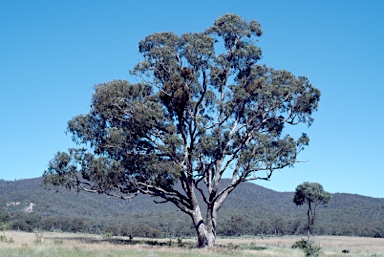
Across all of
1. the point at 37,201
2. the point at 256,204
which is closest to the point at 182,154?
the point at 37,201

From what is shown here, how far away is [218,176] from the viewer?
115 ft

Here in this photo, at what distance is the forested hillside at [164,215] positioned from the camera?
83.9 metres

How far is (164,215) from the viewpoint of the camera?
113 metres

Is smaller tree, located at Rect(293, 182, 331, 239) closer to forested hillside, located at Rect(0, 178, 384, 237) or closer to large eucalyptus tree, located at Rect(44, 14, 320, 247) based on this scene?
large eucalyptus tree, located at Rect(44, 14, 320, 247)

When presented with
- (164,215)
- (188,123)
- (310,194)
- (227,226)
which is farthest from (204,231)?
(164,215)

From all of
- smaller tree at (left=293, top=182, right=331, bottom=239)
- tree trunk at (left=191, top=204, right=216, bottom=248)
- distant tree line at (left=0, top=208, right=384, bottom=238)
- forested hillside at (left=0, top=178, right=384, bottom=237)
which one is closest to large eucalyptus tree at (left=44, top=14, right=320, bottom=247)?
tree trunk at (left=191, top=204, right=216, bottom=248)

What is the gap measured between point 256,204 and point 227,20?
119672 mm

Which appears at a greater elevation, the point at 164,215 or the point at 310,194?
the point at 164,215

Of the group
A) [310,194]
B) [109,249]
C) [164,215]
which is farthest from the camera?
[164,215]

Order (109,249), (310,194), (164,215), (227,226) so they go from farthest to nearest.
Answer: (164,215) < (227,226) < (310,194) < (109,249)

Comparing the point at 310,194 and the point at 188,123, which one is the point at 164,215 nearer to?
the point at 310,194

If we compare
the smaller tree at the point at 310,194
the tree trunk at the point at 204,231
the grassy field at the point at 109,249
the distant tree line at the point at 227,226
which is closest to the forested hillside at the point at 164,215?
the distant tree line at the point at 227,226

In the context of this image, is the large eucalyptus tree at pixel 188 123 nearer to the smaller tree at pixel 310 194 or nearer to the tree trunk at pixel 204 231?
the tree trunk at pixel 204 231

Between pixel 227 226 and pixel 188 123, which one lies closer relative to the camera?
pixel 188 123
